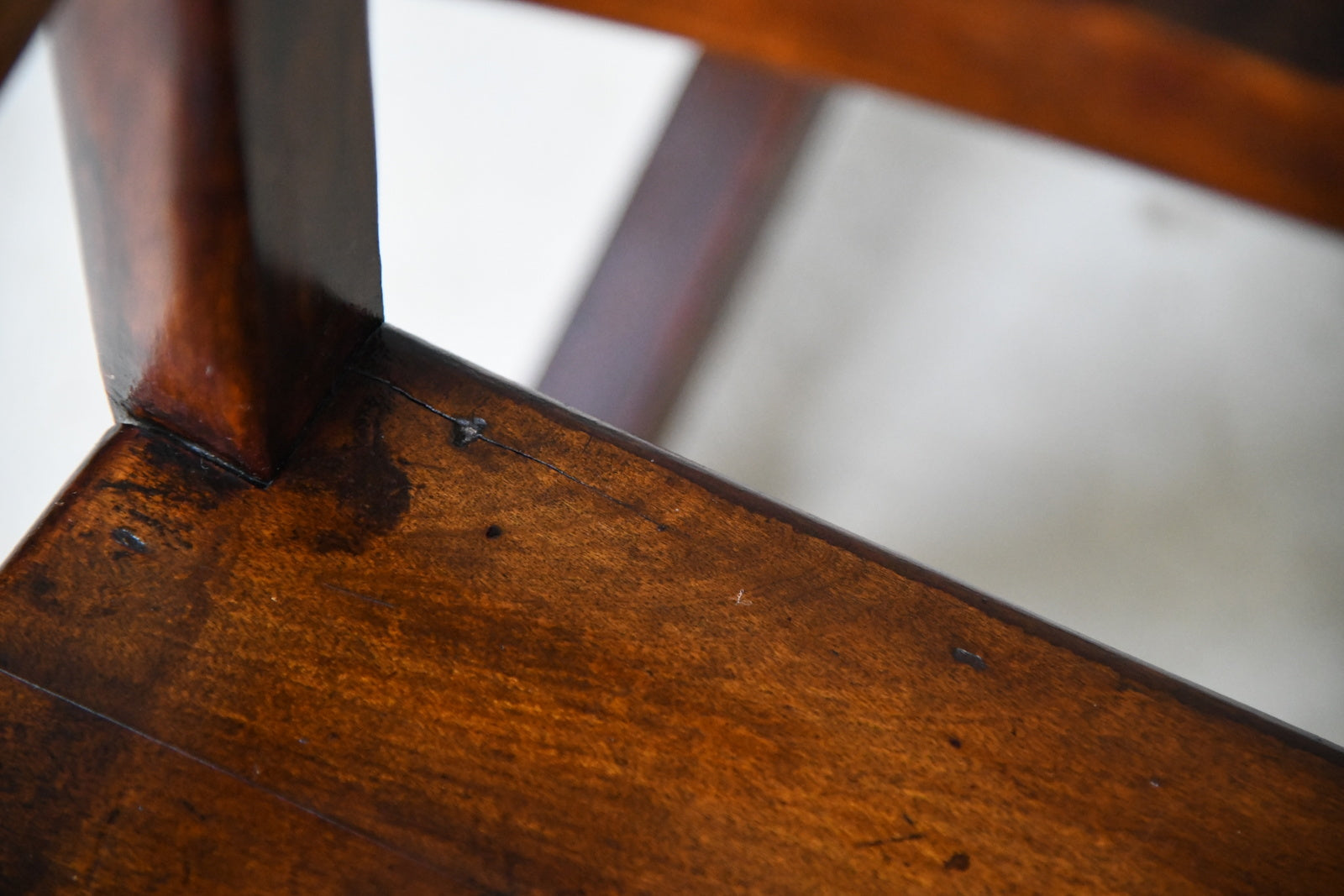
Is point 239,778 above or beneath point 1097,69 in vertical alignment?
beneath

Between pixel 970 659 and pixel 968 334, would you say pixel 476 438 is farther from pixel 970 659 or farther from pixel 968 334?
pixel 968 334

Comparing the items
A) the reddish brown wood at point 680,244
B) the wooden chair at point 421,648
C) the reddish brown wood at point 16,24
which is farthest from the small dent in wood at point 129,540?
the reddish brown wood at point 680,244

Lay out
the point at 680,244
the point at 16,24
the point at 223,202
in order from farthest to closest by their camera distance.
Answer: the point at 680,244 < the point at 223,202 < the point at 16,24

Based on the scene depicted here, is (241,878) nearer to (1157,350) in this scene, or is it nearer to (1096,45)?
(1096,45)

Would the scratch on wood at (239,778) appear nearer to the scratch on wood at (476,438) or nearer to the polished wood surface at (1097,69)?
the scratch on wood at (476,438)

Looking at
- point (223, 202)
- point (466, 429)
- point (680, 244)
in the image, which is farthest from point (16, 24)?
point (680, 244)

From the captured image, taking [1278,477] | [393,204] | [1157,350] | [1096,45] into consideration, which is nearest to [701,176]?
[393,204]
